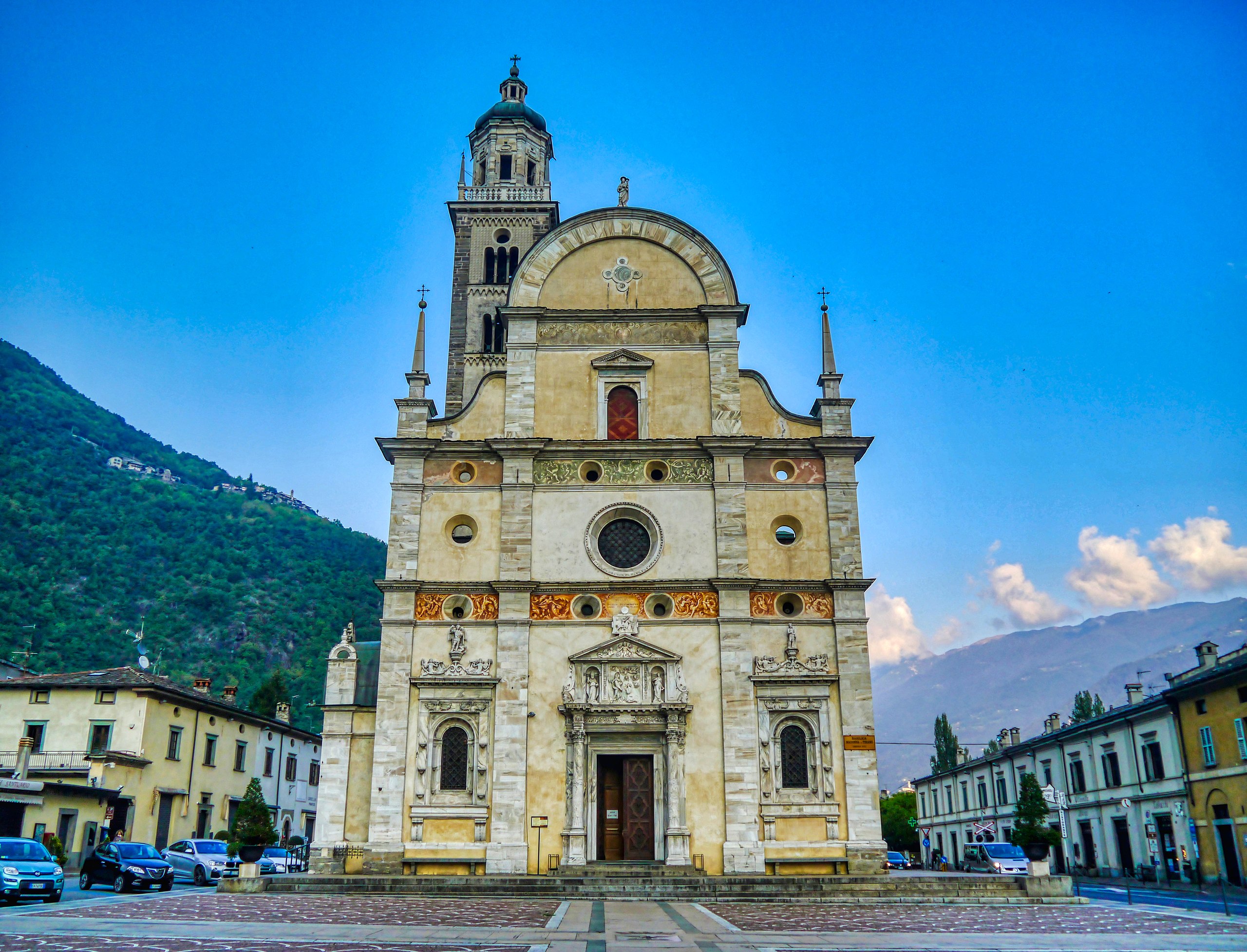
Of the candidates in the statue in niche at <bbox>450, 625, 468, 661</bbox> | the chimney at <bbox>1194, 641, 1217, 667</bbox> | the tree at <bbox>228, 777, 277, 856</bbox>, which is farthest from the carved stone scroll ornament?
the tree at <bbox>228, 777, 277, 856</bbox>

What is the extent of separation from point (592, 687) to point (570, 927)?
1177 centimetres

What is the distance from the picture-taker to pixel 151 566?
236 ft

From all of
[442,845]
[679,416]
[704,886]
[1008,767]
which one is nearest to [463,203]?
[679,416]

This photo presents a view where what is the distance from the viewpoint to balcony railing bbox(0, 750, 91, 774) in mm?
35562

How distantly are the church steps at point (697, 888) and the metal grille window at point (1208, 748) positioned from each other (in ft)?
42.1

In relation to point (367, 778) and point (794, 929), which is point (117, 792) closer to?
point (367, 778)

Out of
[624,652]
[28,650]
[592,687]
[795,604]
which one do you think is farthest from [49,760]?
[795,604]

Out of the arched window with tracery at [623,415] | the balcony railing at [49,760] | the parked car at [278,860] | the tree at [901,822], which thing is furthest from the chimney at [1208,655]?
the tree at [901,822]

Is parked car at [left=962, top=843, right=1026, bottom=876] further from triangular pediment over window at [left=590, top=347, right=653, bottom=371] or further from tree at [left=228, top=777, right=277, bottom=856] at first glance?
tree at [left=228, top=777, right=277, bottom=856]

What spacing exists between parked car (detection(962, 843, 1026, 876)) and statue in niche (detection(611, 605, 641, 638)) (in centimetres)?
1615

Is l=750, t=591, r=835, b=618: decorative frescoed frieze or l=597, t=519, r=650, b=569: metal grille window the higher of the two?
l=597, t=519, r=650, b=569: metal grille window

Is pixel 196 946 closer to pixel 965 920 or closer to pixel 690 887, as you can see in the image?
pixel 965 920

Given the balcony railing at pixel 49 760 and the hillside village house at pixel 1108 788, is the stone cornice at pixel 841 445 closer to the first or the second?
the hillside village house at pixel 1108 788

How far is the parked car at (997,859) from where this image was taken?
34406mm
